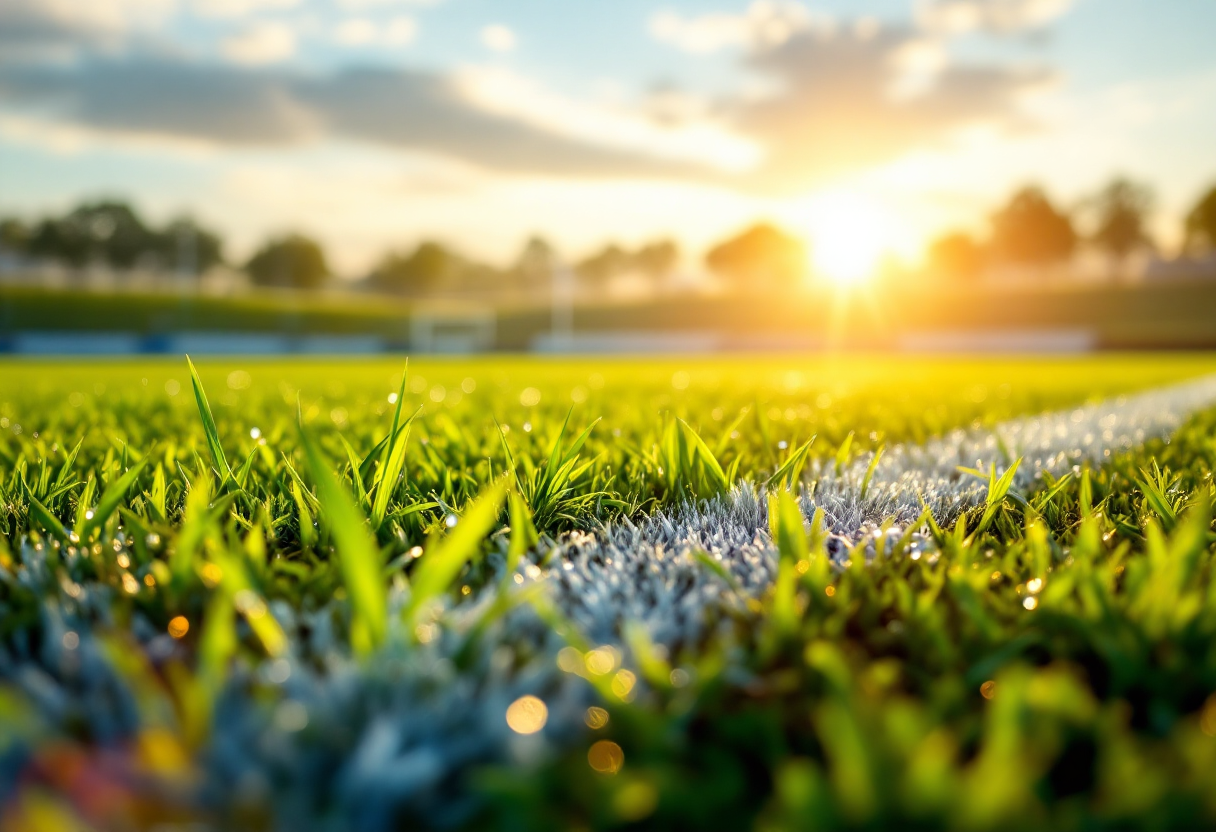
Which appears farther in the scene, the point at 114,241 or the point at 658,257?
the point at 658,257

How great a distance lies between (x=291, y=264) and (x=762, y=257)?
5020 cm

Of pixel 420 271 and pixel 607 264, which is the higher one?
pixel 607 264

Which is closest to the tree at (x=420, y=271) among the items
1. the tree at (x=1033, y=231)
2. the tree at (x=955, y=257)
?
the tree at (x=955, y=257)

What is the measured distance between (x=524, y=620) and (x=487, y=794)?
378mm

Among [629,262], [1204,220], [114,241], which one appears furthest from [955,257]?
[114,241]

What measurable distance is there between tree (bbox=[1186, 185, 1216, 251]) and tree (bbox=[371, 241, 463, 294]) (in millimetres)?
69462

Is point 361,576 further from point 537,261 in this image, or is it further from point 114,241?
point 537,261

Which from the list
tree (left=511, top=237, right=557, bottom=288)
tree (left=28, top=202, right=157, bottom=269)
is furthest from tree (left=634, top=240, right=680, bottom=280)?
tree (left=28, top=202, right=157, bottom=269)

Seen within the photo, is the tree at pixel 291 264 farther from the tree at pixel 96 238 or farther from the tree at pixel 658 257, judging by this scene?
the tree at pixel 658 257

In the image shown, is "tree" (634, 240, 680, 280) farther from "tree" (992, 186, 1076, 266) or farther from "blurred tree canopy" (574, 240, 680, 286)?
"tree" (992, 186, 1076, 266)

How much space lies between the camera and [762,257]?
91.6 m

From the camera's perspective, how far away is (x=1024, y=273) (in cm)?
7969

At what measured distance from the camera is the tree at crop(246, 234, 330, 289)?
82.4m

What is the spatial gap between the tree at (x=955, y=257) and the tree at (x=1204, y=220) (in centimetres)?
1884
